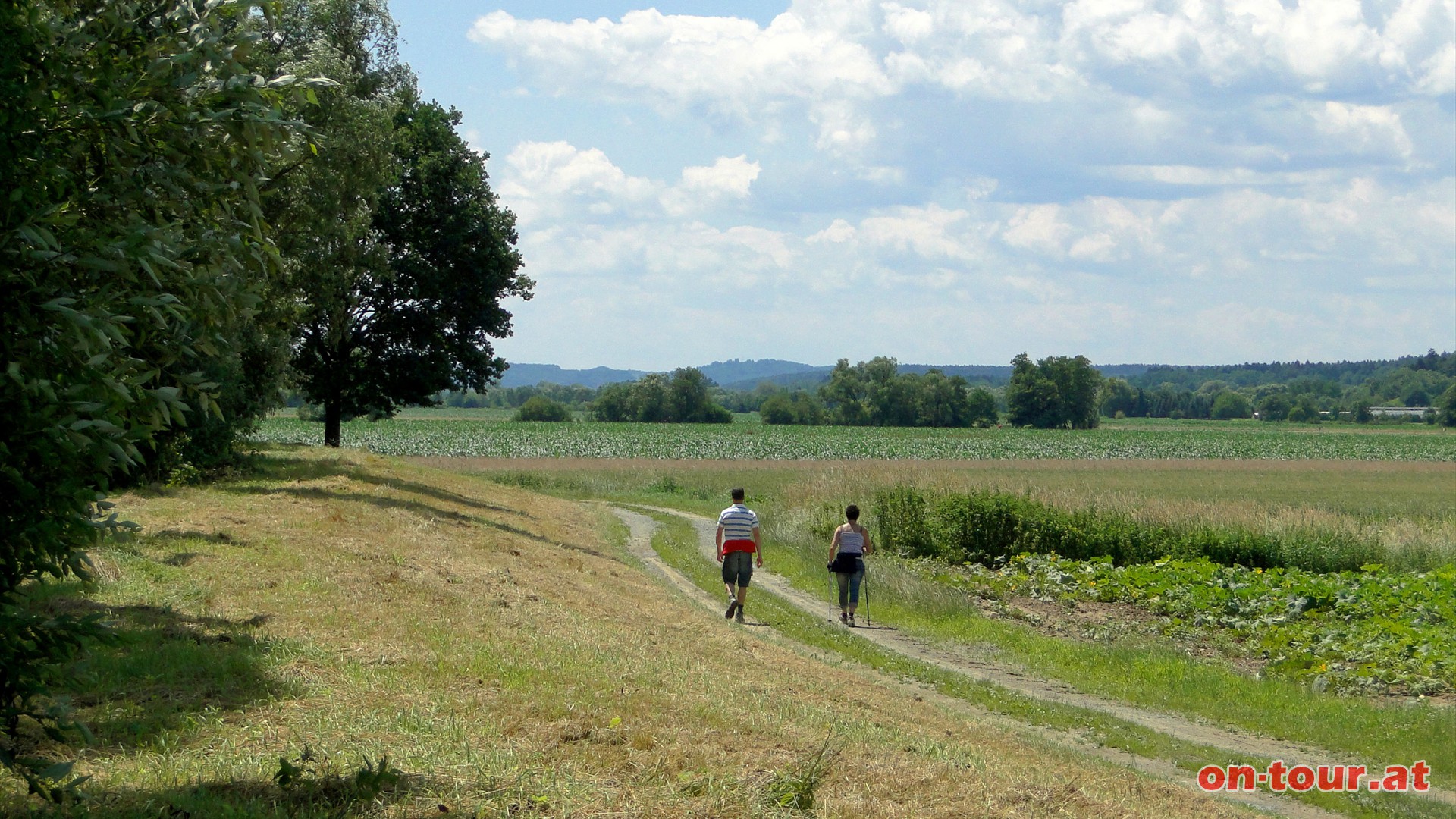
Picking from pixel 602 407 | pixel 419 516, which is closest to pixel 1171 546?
pixel 419 516

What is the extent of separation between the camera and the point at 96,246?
5.00 metres

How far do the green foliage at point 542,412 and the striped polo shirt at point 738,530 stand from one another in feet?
412

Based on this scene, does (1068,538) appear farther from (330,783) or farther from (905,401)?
(905,401)

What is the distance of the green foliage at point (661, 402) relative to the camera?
145500mm

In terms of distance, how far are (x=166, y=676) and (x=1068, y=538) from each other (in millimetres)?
21369

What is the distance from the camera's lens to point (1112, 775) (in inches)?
327

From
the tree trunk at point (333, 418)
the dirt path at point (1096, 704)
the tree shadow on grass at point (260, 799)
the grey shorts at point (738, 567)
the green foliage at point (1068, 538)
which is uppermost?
the tree trunk at point (333, 418)

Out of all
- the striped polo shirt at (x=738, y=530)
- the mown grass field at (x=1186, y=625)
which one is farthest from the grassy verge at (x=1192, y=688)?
the striped polo shirt at (x=738, y=530)

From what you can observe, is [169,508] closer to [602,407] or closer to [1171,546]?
[1171,546]

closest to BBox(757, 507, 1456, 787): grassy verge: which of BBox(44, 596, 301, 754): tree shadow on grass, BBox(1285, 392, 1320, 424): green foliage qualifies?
BBox(44, 596, 301, 754): tree shadow on grass

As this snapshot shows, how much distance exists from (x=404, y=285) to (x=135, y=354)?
99.9ft

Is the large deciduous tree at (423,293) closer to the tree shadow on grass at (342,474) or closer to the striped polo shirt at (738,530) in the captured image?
the tree shadow on grass at (342,474)

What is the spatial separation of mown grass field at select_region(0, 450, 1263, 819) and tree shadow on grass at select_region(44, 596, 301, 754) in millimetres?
22

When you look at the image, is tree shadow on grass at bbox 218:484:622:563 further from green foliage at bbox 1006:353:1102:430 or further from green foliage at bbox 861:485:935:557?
green foliage at bbox 1006:353:1102:430
